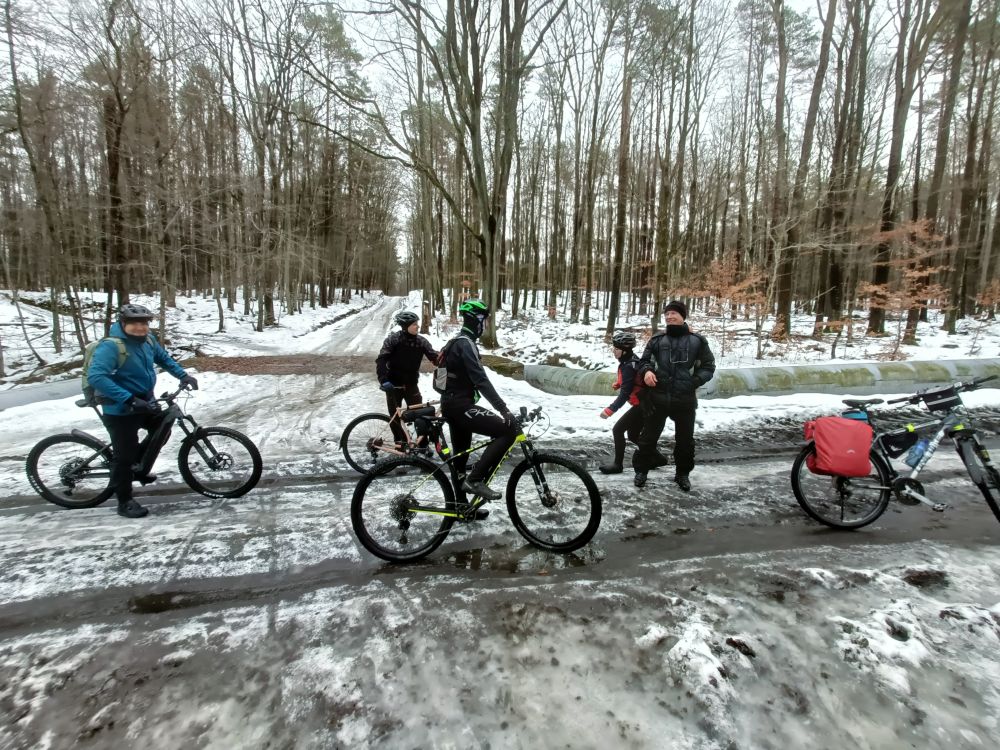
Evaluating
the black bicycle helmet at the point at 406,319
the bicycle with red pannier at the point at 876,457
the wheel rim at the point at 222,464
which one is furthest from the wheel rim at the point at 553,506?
the wheel rim at the point at 222,464

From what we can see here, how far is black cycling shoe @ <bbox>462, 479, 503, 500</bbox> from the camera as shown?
3648 millimetres

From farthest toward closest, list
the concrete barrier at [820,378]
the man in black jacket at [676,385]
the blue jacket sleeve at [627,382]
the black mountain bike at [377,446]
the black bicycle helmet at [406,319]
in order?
the concrete barrier at [820,378], the black bicycle helmet at [406,319], the black mountain bike at [377,446], the blue jacket sleeve at [627,382], the man in black jacket at [676,385]

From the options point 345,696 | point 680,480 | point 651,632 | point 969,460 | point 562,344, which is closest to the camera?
point 345,696

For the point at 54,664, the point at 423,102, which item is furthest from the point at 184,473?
the point at 423,102

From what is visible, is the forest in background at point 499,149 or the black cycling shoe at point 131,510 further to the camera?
the forest in background at point 499,149

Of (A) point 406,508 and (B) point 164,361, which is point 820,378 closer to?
(A) point 406,508

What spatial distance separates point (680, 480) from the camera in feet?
16.0

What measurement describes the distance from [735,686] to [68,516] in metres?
5.47

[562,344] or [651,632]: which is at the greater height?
[562,344]

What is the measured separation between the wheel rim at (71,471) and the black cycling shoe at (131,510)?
40 centimetres

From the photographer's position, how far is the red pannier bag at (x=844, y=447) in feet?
12.4

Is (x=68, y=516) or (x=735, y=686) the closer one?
(x=735, y=686)

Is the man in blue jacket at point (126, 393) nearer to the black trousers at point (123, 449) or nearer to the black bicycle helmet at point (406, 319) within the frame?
the black trousers at point (123, 449)

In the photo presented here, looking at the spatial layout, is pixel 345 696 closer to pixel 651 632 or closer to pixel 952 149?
pixel 651 632
